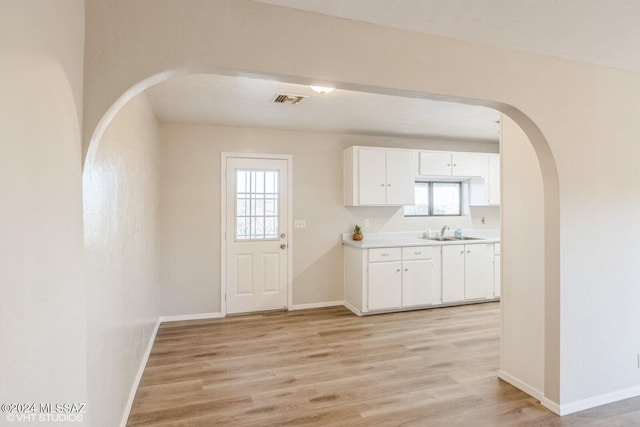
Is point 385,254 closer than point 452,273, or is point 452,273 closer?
point 385,254

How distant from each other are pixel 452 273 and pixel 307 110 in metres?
2.96

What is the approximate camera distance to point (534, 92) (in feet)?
7.23

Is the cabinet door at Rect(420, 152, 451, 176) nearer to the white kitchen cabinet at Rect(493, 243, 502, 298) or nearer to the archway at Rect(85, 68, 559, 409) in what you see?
the white kitchen cabinet at Rect(493, 243, 502, 298)

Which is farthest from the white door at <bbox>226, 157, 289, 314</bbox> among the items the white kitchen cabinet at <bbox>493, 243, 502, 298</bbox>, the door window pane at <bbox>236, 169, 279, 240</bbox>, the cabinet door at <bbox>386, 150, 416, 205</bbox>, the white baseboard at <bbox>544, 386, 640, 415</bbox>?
the white baseboard at <bbox>544, 386, 640, 415</bbox>

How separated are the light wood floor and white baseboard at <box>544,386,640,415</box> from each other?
36 millimetres

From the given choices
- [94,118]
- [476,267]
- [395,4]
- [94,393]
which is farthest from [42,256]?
[476,267]

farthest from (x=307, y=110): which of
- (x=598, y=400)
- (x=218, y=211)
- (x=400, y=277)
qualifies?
(x=598, y=400)

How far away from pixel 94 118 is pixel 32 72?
1.42ft

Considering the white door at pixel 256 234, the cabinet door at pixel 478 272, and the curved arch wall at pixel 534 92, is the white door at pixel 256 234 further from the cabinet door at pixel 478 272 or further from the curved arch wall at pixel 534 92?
the curved arch wall at pixel 534 92

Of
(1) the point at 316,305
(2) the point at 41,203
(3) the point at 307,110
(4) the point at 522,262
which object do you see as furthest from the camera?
(1) the point at 316,305

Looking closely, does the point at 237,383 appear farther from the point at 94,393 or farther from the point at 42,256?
the point at 42,256

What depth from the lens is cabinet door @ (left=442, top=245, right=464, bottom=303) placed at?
4.63 meters

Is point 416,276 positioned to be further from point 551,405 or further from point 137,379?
point 137,379

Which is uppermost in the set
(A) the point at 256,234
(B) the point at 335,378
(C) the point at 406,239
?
(A) the point at 256,234
